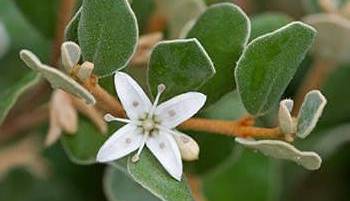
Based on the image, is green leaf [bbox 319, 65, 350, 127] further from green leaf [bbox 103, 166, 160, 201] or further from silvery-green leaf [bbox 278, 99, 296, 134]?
silvery-green leaf [bbox 278, 99, 296, 134]

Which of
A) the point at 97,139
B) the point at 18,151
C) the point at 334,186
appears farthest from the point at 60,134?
the point at 334,186

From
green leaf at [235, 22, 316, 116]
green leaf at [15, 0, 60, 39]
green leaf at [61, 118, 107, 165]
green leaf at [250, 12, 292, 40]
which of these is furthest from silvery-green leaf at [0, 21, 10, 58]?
green leaf at [235, 22, 316, 116]

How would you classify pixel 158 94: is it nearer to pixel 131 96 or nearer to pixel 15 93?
pixel 131 96

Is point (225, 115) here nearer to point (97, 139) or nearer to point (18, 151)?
point (97, 139)

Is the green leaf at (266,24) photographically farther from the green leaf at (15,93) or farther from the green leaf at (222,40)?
the green leaf at (15,93)

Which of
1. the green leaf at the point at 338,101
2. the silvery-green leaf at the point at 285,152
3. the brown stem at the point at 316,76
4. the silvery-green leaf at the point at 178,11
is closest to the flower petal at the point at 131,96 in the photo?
the silvery-green leaf at the point at 285,152

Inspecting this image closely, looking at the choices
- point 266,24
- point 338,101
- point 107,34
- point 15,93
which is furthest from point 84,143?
point 338,101
